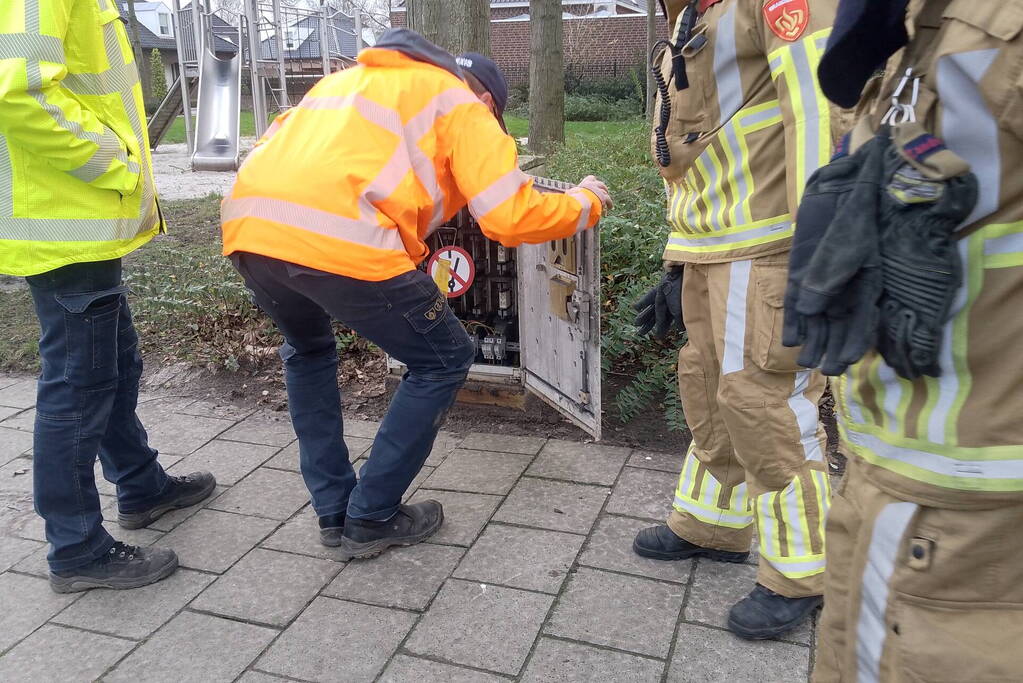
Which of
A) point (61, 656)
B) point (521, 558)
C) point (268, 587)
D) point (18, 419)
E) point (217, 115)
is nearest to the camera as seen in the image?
point (61, 656)

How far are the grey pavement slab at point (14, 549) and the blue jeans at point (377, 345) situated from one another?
1.11 metres

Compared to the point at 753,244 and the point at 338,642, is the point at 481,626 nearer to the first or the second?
the point at 338,642

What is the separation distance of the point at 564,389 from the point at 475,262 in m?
1.03

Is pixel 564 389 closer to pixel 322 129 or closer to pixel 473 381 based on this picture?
pixel 473 381

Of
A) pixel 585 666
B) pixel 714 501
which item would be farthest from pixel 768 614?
pixel 585 666

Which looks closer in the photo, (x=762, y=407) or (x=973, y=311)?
(x=973, y=311)

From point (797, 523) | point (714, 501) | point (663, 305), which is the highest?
point (663, 305)

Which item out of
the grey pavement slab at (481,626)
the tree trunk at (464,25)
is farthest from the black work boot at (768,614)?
the tree trunk at (464,25)

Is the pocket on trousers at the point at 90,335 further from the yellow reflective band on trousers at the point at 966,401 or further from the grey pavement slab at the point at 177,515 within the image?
the yellow reflective band on trousers at the point at 966,401

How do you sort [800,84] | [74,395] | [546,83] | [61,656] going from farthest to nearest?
[546,83] < [74,395] < [61,656] < [800,84]

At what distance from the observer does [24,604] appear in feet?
9.80

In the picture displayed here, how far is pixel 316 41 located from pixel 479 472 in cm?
2627

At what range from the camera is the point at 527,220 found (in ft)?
9.46

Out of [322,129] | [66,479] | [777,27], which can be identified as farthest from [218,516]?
[777,27]
